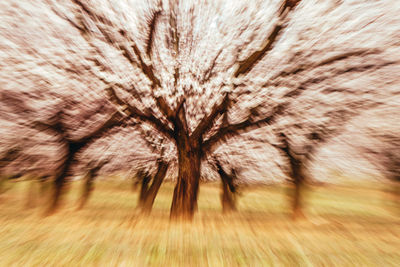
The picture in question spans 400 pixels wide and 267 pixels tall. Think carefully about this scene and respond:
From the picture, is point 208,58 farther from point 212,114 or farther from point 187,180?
point 187,180

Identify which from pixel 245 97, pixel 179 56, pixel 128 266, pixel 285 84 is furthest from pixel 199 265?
pixel 179 56

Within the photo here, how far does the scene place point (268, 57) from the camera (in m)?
6.14

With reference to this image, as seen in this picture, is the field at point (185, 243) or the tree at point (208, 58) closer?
the field at point (185, 243)

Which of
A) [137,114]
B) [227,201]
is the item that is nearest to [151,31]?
[137,114]

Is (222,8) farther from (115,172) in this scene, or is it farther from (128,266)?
(115,172)

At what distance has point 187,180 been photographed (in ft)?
20.9

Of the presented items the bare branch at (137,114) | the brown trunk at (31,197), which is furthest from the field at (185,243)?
the bare branch at (137,114)

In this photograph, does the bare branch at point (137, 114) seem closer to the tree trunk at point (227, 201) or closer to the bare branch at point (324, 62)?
the bare branch at point (324, 62)

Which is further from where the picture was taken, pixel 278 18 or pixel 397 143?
pixel 397 143

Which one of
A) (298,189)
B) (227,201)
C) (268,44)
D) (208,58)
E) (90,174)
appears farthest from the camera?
(90,174)

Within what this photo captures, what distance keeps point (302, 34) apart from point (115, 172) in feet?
37.1

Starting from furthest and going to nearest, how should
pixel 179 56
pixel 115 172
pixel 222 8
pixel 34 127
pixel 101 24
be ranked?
pixel 115 172 < pixel 34 127 < pixel 179 56 < pixel 222 8 < pixel 101 24

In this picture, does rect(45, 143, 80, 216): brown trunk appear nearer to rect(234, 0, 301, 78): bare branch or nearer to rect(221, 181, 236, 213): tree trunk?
rect(234, 0, 301, 78): bare branch

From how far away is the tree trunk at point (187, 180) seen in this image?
20.7 ft
